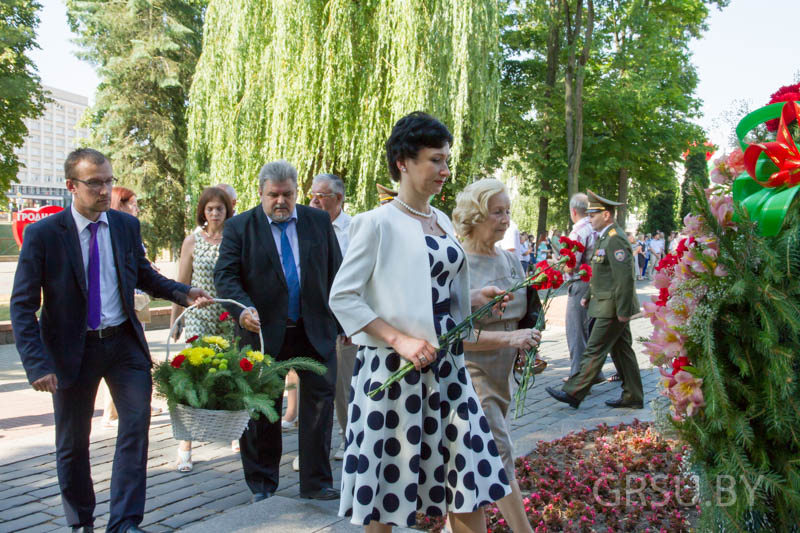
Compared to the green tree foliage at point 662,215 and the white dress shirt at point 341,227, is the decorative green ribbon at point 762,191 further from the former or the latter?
the green tree foliage at point 662,215

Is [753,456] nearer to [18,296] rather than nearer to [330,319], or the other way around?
[330,319]

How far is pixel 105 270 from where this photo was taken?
392cm

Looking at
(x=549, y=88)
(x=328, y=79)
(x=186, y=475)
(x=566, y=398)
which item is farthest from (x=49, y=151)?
(x=186, y=475)

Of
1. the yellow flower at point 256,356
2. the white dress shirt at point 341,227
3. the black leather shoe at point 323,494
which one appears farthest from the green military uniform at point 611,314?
the yellow flower at point 256,356

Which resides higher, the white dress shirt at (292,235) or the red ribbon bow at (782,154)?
the red ribbon bow at (782,154)

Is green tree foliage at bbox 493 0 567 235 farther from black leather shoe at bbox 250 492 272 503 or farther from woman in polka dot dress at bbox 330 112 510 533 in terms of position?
woman in polka dot dress at bbox 330 112 510 533

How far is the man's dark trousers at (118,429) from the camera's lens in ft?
12.2

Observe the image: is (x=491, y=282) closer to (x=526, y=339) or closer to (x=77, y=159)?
(x=526, y=339)

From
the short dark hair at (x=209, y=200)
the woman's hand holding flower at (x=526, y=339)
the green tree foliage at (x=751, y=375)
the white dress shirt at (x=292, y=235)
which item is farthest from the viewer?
the short dark hair at (x=209, y=200)

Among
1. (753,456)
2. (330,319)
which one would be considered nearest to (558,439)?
(330,319)

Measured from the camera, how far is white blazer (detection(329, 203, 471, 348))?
107 inches

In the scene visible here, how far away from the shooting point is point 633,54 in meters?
25.8

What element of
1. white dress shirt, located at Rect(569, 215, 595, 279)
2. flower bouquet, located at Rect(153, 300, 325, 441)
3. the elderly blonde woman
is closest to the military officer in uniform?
white dress shirt, located at Rect(569, 215, 595, 279)

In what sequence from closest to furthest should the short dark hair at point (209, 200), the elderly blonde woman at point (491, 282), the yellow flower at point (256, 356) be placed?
the elderly blonde woman at point (491, 282)
the yellow flower at point (256, 356)
the short dark hair at point (209, 200)
